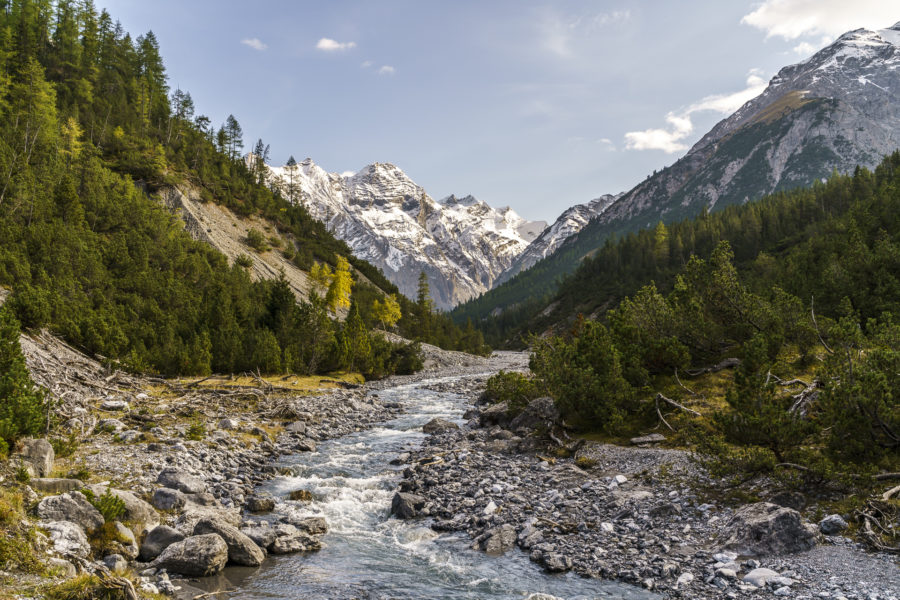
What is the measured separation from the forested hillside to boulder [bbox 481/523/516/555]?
3314cm

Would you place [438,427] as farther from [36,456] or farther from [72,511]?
[72,511]

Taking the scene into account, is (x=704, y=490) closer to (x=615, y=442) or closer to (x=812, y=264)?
(x=615, y=442)

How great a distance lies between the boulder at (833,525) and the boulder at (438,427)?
20962 millimetres

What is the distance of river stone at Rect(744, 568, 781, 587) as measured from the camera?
10.1 metres

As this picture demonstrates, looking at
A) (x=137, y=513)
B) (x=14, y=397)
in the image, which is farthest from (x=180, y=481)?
(x=14, y=397)

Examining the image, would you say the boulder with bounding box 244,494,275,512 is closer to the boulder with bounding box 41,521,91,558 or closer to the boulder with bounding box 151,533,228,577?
the boulder with bounding box 151,533,228,577

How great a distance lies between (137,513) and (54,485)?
2274mm

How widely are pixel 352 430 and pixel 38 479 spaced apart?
19.2 metres

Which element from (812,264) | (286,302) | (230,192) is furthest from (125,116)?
(812,264)

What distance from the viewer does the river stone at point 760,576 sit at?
1010cm

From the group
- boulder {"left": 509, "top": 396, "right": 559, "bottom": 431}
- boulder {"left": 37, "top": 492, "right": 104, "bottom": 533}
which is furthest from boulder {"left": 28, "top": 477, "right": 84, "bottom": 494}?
boulder {"left": 509, "top": 396, "right": 559, "bottom": 431}

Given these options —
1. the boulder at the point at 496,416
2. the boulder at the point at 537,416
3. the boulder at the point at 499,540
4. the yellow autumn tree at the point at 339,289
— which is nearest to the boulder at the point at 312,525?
the boulder at the point at 499,540

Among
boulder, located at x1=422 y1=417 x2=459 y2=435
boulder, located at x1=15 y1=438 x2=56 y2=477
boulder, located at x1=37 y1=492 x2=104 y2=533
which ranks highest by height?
boulder, located at x1=15 y1=438 x2=56 y2=477

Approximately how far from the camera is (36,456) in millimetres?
13758
